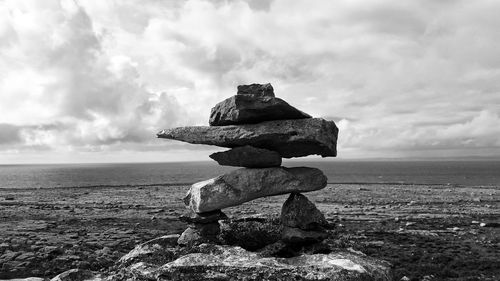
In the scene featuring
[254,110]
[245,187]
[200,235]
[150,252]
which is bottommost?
[150,252]

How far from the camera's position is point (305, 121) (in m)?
17.9

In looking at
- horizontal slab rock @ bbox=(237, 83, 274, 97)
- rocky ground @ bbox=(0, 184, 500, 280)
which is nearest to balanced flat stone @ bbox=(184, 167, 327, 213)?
rocky ground @ bbox=(0, 184, 500, 280)

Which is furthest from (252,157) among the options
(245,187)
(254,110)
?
(254,110)

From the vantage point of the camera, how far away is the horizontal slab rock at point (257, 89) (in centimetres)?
1823

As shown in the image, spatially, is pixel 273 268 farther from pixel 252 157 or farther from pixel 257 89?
pixel 257 89

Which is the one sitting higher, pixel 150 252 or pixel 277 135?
pixel 277 135

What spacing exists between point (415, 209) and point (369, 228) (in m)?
14.2

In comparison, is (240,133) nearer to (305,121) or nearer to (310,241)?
(305,121)

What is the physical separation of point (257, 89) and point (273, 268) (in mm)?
8381

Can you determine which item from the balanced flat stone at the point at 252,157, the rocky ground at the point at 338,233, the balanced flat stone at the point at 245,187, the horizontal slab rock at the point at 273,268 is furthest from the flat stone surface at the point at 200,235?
the rocky ground at the point at 338,233

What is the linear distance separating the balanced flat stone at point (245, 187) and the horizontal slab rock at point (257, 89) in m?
3.75

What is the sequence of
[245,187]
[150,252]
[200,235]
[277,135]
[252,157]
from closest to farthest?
[150,252]
[277,135]
[245,187]
[252,157]
[200,235]

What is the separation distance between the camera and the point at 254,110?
1780 cm

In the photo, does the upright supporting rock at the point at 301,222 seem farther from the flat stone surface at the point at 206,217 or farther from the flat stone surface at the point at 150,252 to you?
the flat stone surface at the point at 150,252
